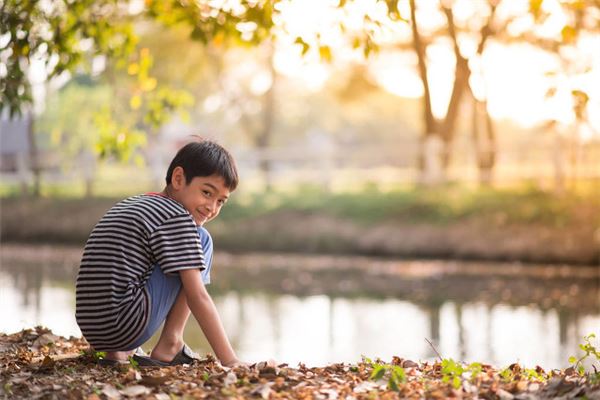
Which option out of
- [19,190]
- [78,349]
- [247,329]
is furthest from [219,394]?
[19,190]

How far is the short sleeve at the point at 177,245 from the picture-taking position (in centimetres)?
373

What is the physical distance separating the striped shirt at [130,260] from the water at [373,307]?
102 inches

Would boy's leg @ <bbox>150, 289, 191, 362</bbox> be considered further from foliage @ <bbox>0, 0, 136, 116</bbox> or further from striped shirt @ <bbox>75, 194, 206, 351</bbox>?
foliage @ <bbox>0, 0, 136, 116</bbox>

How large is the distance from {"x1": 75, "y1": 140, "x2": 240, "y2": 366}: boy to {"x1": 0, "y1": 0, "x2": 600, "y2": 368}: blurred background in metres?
1.79

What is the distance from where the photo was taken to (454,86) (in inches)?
760

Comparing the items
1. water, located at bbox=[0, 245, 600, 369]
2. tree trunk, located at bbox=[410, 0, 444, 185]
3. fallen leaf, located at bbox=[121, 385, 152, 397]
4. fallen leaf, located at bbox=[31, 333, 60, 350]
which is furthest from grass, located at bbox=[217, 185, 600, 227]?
fallen leaf, located at bbox=[121, 385, 152, 397]

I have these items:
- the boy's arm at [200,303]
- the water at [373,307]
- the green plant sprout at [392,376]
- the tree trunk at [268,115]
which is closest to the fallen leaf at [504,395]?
the green plant sprout at [392,376]

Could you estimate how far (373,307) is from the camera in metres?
9.31

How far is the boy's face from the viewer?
398 centimetres

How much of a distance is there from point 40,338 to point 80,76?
107 feet

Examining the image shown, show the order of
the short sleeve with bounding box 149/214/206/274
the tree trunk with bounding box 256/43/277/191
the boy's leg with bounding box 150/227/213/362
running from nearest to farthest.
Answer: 1. the short sleeve with bounding box 149/214/206/274
2. the boy's leg with bounding box 150/227/213/362
3. the tree trunk with bounding box 256/43/277/191

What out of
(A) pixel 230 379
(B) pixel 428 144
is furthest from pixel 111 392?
(B) pixel 428 144

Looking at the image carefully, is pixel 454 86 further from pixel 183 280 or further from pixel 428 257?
pixel 183 280

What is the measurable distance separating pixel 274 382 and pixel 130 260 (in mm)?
826
